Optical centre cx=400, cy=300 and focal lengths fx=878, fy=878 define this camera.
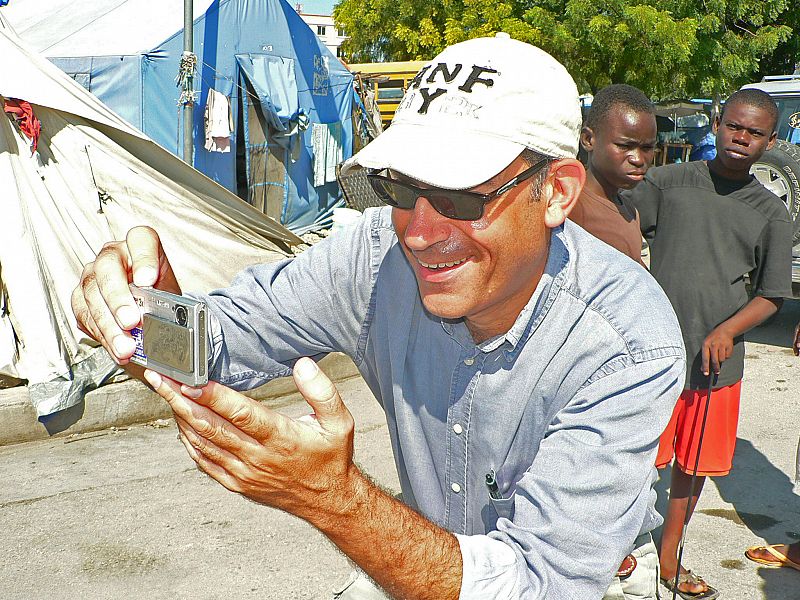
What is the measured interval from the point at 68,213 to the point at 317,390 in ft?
18.1

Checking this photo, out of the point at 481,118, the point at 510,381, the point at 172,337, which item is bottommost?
the point at 510,381

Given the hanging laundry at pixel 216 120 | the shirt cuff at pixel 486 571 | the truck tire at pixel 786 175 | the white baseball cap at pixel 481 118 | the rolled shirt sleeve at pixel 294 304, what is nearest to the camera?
the shirt cuff at pixel 486 571

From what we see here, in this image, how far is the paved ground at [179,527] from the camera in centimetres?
405

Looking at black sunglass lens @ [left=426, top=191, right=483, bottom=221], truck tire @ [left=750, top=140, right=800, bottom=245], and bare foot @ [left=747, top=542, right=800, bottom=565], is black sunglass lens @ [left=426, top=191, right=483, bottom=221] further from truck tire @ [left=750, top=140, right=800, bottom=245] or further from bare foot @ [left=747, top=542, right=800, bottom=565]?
truck tire @ [left=750, top=140, right=800, bottom=245]

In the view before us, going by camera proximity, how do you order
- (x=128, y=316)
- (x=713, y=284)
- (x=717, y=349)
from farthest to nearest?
(x=713, y=284) < (x=717, y=349) < (x=128, y=316)

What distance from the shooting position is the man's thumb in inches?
55.6

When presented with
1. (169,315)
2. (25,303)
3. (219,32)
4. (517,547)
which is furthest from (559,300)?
(219,32)

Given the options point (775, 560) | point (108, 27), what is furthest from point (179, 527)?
point (108, 27)

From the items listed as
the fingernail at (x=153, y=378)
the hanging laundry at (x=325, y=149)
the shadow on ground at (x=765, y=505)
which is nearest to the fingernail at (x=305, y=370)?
the fingernail at (x=153, y=378)

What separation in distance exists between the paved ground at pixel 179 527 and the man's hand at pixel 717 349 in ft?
3.79

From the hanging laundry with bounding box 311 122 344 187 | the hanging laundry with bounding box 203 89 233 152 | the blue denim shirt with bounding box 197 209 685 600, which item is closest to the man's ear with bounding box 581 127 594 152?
the blue denim shirt with bounding box 197 209 685 600

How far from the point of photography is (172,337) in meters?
1.53

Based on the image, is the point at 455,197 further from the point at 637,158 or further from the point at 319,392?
the point at 637,158

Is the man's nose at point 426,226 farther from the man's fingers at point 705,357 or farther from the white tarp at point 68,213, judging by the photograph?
the white tarp at point 68,213
